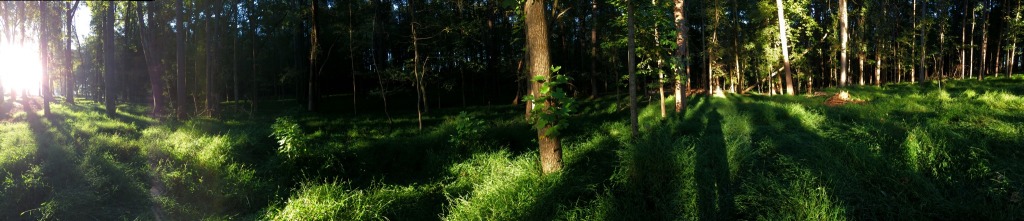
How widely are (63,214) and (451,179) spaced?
15.2 feet

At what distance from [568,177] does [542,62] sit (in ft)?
4.65

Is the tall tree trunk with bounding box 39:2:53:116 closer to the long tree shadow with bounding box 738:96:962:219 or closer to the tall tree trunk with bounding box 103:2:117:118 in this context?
the tall tree trunk with bounding box 103:2:117:118

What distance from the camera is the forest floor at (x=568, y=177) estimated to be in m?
3.86

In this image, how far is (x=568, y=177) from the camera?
479 centimetres

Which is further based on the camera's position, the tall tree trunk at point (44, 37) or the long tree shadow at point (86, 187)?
the long tree shadow at point (86, 187)

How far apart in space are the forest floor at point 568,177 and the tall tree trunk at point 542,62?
24 cm

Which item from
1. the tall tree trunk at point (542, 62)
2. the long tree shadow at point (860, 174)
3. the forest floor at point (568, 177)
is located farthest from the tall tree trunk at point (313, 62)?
the long tree shadow at point (860, 174)

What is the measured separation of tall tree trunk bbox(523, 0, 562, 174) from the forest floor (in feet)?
0.80

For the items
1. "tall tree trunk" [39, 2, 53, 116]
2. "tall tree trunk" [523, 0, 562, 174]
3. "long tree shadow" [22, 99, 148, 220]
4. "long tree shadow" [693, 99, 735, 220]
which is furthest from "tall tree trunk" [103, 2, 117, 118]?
"long tree shadow" [693, 99, 735, 220]

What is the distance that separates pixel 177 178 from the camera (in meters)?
6.43

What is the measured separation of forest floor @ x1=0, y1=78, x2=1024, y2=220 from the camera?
152 inches

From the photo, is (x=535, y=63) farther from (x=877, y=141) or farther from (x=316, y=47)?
(x=316, y=47)

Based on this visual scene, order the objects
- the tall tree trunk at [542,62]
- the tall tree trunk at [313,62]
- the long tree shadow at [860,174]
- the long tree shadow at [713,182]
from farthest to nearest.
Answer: the tall tree trunk at [313,62] < the tall tree trunk at [542,62] < the long tree shadow at [713,182] < the long tree shadow at [860,174]

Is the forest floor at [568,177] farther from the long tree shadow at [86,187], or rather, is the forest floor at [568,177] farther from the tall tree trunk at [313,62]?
the tall tree trunk at [313,62]
